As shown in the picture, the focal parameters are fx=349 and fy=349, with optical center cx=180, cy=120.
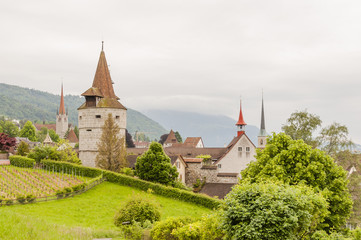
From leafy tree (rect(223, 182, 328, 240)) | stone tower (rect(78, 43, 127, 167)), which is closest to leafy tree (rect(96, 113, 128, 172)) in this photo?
stone tower (rect(78, 43, 127, 167))

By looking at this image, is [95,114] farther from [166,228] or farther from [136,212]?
[166,228]

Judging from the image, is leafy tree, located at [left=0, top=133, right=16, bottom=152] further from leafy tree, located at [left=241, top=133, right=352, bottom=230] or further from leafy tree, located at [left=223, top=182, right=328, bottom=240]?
leafy tree, located at [left=223, top=182, right=328, bottom=240]

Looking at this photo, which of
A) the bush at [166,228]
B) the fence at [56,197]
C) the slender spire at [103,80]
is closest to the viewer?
the bush at [166,228]

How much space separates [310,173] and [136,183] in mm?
27836

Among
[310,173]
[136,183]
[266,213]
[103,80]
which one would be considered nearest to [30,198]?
[136,183]

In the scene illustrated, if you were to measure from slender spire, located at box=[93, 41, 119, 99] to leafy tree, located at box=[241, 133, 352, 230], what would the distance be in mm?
37782

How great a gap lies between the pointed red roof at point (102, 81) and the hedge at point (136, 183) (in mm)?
12401

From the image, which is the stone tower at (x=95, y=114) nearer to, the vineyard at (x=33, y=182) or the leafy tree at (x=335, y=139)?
the vineyard at (x=33, y=182)

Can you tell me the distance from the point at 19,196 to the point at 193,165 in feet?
86.0

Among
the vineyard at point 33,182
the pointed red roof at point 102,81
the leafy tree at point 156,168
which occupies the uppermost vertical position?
the pointed red roof at point 102,81

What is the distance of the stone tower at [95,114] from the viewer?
54.3m

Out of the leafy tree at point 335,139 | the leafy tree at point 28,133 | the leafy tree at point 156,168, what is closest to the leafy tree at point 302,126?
the leafy tree at point 335,139

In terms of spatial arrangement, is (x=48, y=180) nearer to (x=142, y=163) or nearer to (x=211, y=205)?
(x=142, y=163)

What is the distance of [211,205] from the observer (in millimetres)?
39188
